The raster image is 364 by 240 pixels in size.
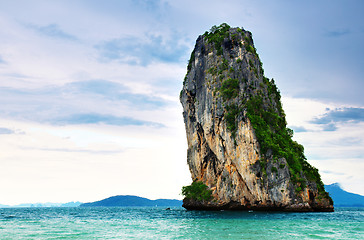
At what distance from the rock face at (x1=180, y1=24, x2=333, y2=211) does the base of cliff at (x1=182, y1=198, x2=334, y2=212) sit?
0.45 feet

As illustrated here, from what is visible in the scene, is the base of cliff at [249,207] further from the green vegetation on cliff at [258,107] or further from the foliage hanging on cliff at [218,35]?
the foliage hanging on cliff at [218,35]

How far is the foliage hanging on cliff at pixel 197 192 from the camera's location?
5593 centimetres

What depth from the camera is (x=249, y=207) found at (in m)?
50.6

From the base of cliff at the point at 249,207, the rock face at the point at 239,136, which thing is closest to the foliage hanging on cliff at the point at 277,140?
the rock face at the point at 239,136

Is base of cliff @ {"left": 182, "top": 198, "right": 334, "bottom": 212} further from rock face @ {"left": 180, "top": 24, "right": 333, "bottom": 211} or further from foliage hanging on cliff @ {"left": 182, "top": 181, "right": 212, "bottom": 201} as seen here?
foliage hanging on cliff @ {"left": 182, "top": 181, "right": 212, "bottom": 201}

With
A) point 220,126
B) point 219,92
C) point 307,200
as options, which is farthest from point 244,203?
point 219,92

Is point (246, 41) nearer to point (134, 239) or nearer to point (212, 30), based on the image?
point (212, 30)

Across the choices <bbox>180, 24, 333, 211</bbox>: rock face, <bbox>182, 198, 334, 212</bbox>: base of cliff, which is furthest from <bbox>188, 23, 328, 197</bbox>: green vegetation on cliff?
<bbox>182, 198, 334, 212</bbox>: base of cliff

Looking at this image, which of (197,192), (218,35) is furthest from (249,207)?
(218,35)

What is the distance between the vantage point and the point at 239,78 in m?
58.2

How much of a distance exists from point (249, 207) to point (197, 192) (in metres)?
10.6

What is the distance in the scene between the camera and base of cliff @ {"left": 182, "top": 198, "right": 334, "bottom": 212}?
46156mm

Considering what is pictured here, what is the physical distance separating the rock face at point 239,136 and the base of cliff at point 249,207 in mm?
136

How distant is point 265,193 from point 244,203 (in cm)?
511
